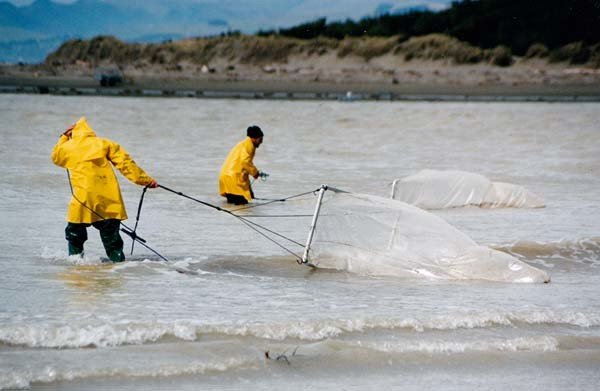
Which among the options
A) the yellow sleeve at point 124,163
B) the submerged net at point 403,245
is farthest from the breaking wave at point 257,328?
the yellow sleeve at point 124,163

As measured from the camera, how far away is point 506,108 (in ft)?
104

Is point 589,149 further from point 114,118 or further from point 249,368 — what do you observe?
point 249,368

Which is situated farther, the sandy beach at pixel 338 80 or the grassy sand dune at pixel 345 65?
the grassy sand dune at pixel 345 65

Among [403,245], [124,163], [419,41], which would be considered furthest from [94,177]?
[419,41]

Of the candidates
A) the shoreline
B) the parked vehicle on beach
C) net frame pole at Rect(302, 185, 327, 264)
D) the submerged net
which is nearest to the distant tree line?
the shoreline

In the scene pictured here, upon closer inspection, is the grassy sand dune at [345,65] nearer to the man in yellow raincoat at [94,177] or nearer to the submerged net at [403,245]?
the submerged net at [403,245]

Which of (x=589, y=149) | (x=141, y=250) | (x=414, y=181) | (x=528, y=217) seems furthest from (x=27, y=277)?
(x=589, y=149)

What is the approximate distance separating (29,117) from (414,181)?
1696cm

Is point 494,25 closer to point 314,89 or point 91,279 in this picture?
point 314,89

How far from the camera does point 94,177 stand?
839 cm

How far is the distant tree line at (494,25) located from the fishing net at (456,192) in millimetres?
31325

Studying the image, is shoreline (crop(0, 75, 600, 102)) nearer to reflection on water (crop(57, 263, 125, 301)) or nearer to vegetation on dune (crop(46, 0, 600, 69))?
vegetation on dune (crop(46, 0, 600, 69))

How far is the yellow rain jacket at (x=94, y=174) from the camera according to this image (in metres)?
8.38

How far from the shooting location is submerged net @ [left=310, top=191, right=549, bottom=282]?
29.8 ft
